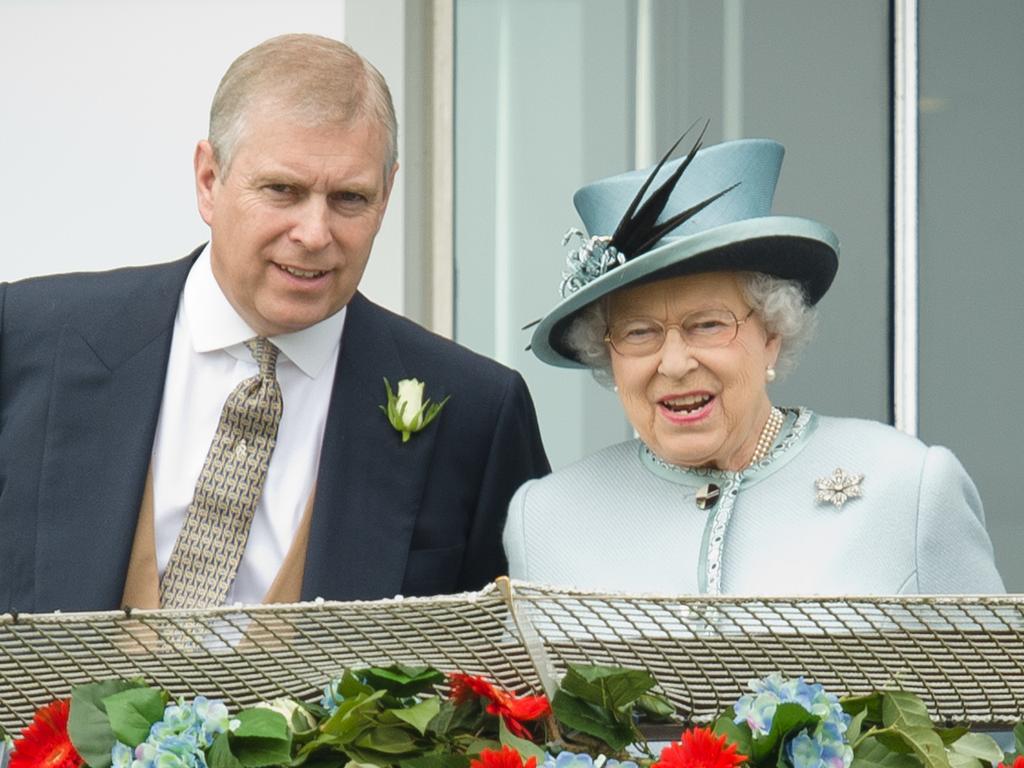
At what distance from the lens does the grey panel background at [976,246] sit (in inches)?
172

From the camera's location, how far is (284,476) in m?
2.62

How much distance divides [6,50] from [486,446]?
2.21 meters

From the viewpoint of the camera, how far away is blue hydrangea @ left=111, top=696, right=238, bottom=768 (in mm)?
1246

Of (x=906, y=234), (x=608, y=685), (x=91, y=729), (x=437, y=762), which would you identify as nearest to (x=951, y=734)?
(x=608, y=685)

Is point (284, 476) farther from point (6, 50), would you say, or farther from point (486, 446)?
point (6, 50)

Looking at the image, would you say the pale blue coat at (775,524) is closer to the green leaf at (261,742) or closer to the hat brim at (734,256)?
the hat brim at (734,256)

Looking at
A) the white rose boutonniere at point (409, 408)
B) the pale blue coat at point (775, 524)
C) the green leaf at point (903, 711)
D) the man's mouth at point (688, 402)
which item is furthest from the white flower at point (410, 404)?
the green leaf at point (903, 711)

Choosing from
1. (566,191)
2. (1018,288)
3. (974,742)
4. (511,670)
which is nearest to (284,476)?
(511,670)

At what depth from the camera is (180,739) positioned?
1.25 m

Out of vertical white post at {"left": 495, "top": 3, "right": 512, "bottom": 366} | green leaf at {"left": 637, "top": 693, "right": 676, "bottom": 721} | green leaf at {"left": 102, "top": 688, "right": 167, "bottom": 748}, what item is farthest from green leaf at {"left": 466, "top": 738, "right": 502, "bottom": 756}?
vertical white post at {"left": 495, "top": 3, "right": 512, "bottom": 366}

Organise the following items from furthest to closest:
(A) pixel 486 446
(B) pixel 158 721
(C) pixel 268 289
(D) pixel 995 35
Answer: (D) pixel 995 35, (A) pixel 486 446, (C) pixel 268 289, (B) pixel 158 721

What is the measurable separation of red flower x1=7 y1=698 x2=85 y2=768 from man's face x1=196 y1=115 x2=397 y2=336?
4.22ft

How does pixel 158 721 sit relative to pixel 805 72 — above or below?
below

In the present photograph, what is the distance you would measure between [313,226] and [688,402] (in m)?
0.59
